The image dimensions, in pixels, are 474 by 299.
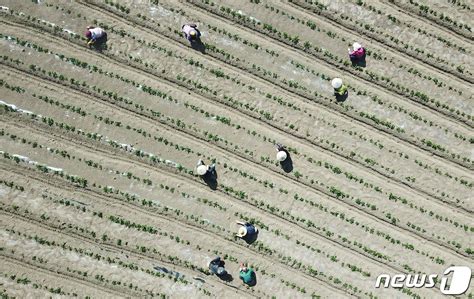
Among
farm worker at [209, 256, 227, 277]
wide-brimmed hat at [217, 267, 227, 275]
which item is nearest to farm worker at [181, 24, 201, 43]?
farm worker at [209, 256, 227, 277]

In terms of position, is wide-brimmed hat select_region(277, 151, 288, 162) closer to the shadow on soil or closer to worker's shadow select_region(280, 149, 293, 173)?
worker's shadow select_region(280, 149, 293, 173)

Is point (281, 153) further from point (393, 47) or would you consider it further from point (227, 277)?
point (393, 47)

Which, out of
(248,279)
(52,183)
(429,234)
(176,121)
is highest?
(176,121)

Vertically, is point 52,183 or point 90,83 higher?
point 90,83

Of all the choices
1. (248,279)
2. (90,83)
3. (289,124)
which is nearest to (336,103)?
(289,124)

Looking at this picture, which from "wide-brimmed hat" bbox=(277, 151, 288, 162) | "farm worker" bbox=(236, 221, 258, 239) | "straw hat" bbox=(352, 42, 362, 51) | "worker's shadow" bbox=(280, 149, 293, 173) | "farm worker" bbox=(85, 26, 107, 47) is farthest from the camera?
"worker's shadow" bbox=(280, 149, 293, 173)

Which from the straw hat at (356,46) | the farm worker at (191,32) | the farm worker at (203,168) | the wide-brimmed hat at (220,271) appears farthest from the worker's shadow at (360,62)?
the wide-brimmed hat at (220,271)

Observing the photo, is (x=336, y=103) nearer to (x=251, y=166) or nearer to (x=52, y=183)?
(x=251, y=166)

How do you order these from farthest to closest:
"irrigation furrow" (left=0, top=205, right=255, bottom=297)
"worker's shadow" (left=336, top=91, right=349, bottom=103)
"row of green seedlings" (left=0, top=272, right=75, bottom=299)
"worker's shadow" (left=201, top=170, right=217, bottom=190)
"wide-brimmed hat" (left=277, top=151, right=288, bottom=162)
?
"worker's shadow" (left=336, top=91, right=349, bottom=103) < "worker's shadow" (left=201, top=170, right=217, bottom=190) < "wide-brimmed hat" (left=277, top=151, right=288, bottom=162) < "irrigation furrow" (left=0, top=205, right=255, bottom=297) < "row of green seedlings" (left=0, top=272, right=75, bottom=299)
